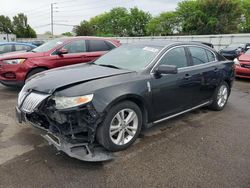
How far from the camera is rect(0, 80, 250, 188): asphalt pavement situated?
8.48 feet

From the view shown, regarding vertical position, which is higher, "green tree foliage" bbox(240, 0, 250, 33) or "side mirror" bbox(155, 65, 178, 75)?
"green tree foliage" bbox(240, 0, 250, 33)

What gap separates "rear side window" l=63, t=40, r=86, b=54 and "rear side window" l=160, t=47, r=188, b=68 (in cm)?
373

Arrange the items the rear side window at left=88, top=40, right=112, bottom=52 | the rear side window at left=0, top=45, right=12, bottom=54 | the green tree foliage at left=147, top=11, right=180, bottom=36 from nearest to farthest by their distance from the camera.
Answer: the rear side window at left=88, top=40, right=112, bottom=52 → the rear side window at left=0, top=45, right=12, bottom=54 → the green tree foliage at left=147, top=11, right=180, bottom=36

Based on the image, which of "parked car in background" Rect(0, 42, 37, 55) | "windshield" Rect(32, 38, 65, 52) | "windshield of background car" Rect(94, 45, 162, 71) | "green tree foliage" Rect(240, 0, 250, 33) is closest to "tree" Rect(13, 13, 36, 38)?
"green tree foliage" Rect(240, 0, 250, 33)

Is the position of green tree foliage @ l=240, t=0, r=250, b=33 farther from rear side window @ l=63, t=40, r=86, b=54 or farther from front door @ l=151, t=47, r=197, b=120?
front door @ l=151, t=47, r=197, b=120

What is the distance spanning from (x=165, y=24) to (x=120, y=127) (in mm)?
62549

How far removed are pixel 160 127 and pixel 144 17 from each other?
76.7 m

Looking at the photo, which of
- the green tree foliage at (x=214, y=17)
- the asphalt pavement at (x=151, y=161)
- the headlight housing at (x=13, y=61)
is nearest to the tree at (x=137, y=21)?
the green tree foliage at (x=214, y=17)

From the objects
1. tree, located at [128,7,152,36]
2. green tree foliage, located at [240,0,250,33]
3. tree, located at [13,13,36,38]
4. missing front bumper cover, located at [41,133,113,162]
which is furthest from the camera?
tree, located at [128,7,152,36]

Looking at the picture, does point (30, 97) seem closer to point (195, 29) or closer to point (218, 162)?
point (218, 162)

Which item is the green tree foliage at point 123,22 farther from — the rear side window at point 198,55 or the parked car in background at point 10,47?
the rear side window at point 198,55

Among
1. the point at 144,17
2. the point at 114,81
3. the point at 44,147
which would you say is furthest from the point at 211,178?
the point at 144,17

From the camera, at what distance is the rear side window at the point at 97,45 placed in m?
7.19

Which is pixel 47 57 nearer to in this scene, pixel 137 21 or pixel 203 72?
pixel 203 72
